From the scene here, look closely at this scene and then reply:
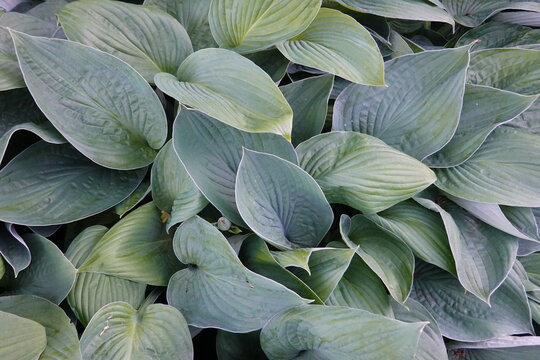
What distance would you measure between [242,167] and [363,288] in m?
0.30

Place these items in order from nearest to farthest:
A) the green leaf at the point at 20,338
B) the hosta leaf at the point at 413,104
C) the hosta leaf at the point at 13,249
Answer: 1. the green leaf at the point at 20,338
2. the hosta leaf at the point at 13,249
3. the hosta leaf at the point at 413,104

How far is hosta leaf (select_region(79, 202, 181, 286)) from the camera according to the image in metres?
0.78

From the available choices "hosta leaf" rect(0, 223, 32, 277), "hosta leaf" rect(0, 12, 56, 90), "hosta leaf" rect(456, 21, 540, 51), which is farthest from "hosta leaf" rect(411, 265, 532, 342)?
"hosta leaf" rect(0, 12, 56, 90)

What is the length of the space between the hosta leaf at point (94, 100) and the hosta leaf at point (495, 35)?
28.6 inches

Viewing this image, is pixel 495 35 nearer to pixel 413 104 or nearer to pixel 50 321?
pixel 413 104

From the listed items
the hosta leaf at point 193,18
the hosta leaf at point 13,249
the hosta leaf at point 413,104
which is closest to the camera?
the hosta leaf at point 13,249

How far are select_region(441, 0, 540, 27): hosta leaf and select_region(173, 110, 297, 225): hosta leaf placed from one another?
62 centimetres

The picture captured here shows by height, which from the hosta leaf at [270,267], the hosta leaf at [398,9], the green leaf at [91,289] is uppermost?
the hosta leaf at [398,9]

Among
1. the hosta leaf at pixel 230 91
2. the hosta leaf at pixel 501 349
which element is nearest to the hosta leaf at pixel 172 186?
the hosta leaf at pixel 230 91

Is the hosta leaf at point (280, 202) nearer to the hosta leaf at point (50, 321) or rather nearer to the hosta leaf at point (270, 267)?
the hosta leaf at point (270, 267)

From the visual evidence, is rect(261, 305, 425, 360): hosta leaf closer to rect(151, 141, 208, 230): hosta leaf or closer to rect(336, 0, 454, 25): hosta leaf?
rect(151, 141, 208, 230): hosta leaf

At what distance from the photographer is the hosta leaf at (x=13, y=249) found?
0.78m

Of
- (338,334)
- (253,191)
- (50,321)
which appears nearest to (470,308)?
(338,334)

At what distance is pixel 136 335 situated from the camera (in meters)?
0.75
